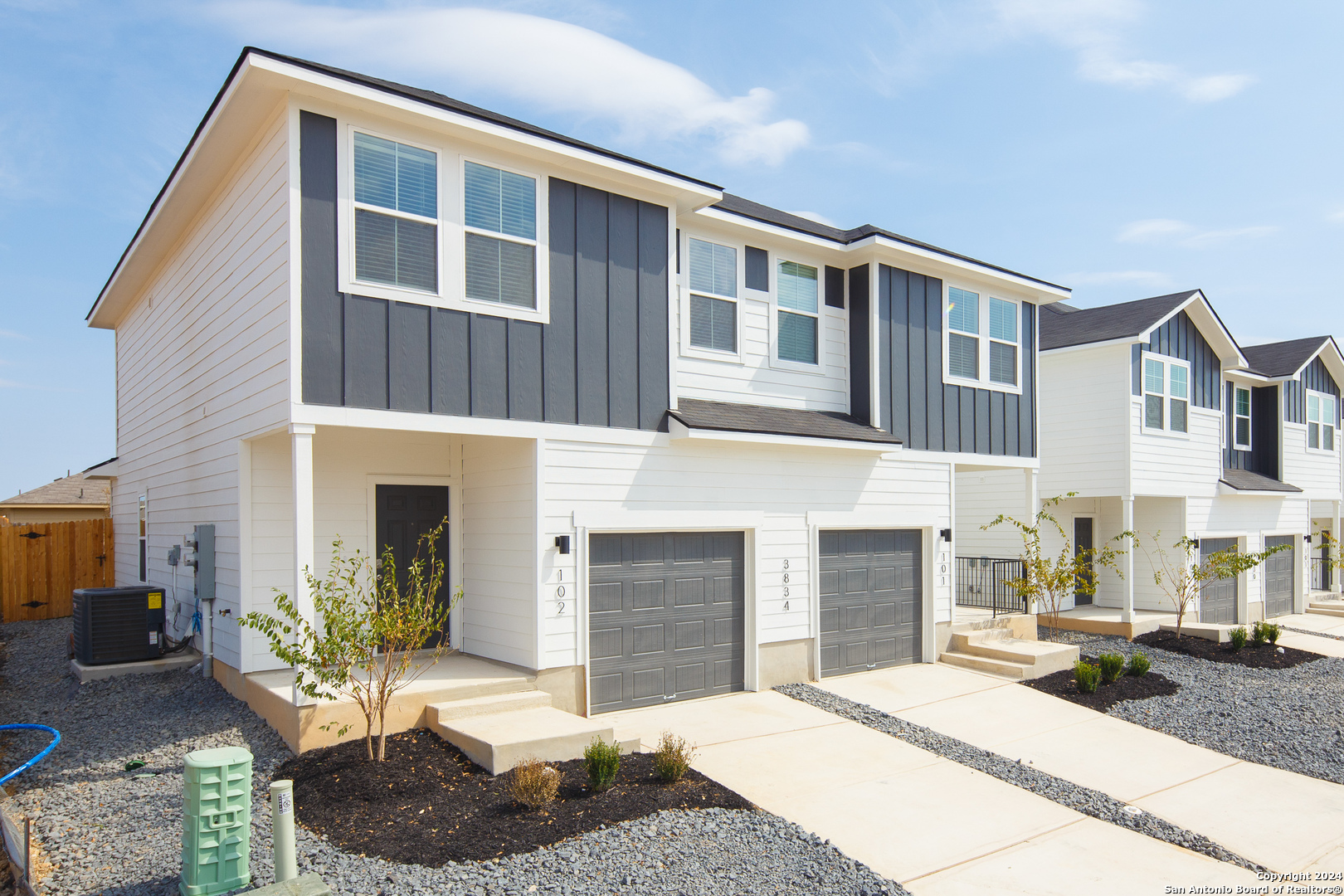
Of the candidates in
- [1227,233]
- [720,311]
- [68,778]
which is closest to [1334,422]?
[1227,233]

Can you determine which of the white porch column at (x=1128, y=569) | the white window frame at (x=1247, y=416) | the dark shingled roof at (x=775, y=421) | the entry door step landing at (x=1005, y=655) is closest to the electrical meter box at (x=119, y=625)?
the dark shingled roof at (x=775, y=421)

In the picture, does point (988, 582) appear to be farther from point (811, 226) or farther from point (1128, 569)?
point (811, 226)

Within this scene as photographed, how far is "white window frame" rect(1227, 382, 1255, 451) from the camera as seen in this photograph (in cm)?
2033

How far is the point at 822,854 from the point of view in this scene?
5.34 meters

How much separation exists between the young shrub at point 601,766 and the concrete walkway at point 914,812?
1201 mm

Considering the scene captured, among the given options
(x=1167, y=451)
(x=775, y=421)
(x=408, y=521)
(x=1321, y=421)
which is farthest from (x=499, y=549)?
(x=1321, y=421)

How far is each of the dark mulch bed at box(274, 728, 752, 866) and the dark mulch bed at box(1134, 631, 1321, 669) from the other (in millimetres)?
11351

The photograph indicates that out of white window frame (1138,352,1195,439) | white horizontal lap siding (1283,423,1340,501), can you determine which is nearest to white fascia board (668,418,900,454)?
white window frame (1138,352,1195,439)

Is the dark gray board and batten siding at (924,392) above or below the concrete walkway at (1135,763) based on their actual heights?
above

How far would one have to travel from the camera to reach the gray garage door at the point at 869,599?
420 inches

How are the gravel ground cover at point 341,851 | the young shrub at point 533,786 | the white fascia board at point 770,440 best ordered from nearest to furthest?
1. the gravel ground cover at point 341,851
2. the young shrub at point 533,786
3. the white fascia board at point 770,440

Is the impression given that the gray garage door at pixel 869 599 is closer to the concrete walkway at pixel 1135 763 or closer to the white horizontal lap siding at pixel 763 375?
the concrete walkway at pixel 1135 763

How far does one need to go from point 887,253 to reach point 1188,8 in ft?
13.7

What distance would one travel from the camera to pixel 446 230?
24.8 ft
